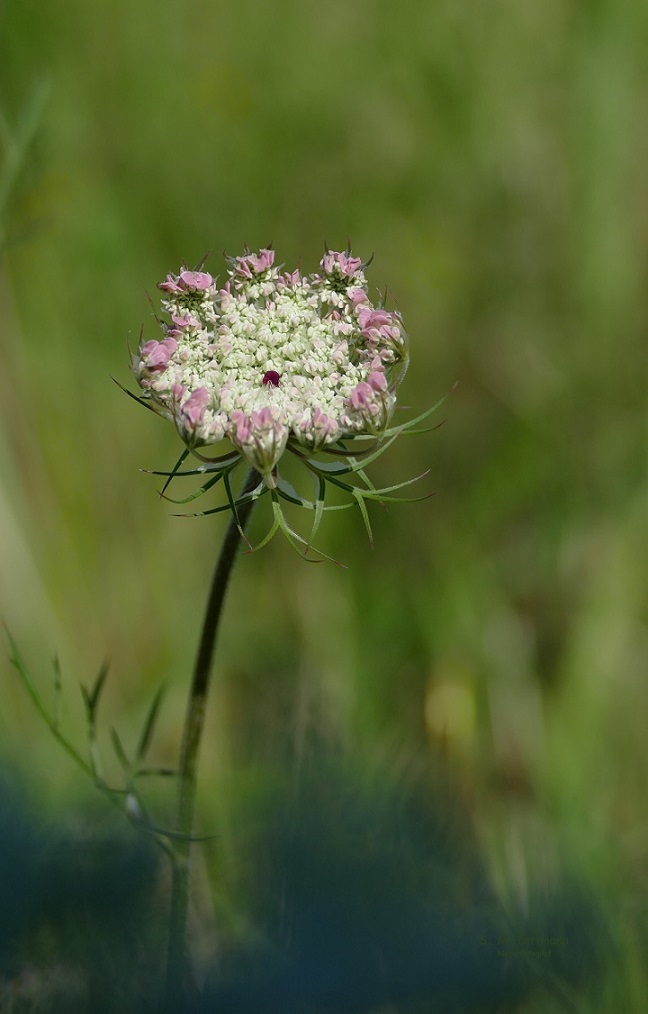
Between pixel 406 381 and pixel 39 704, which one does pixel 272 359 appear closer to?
pixel 39 704

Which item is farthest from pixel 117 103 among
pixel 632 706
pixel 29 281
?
pixel 632 706

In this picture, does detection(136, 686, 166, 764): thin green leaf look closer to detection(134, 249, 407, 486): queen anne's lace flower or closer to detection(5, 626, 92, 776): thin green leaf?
detection(5, 626, 92, 776): thin green leaf

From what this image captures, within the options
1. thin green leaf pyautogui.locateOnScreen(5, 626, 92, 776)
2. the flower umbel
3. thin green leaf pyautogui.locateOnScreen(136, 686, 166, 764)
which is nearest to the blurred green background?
thin green leaf pyautogui.locateOnScreen(136, 686, 166, 764)

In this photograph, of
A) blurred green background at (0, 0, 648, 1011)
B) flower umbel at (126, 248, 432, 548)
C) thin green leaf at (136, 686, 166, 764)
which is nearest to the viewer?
flower umbel at (126, 248, 432, 548)

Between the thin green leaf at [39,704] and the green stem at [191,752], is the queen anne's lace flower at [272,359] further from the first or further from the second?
the thin green leaf at [39,704]

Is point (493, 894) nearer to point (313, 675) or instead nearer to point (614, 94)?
point (313, 675)

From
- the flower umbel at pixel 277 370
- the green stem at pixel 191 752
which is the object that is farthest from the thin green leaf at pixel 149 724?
the flower umbel at pixel 277 370
